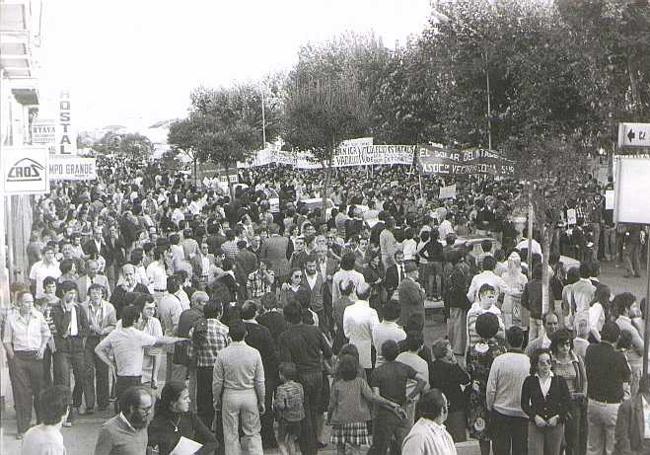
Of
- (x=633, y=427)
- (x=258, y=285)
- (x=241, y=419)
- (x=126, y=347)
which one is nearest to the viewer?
(x=633, y=427)

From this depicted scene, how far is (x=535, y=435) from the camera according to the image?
7.24 metres

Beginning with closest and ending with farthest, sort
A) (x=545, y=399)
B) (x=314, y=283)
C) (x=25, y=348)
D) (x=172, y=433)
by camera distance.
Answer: (x=172, y=433) → (x=545, y=399) → (x=25, y=348) → (x=314, y=283)

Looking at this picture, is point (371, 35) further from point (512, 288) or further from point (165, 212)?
point (512, 288)

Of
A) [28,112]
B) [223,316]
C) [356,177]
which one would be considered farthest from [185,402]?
[356,177]

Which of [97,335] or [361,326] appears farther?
[97,335]

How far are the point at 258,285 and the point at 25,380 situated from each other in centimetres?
346

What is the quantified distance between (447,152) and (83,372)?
13419 millimetres

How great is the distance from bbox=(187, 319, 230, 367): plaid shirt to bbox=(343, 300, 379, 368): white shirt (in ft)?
4.27

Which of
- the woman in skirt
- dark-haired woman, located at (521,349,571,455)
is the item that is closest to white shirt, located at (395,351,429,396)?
the woman in skirt

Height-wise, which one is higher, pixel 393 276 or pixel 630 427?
pixel 393 276

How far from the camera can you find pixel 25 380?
361 inches

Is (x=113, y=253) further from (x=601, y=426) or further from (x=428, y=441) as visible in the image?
(x=428, y=441)

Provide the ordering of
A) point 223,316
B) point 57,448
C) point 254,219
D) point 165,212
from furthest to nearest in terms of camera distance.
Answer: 1. point 165,212
2. point 254,219
3. point 223,316
4. point 57,448

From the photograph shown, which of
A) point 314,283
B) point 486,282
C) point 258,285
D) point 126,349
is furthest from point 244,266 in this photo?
point 126,349
